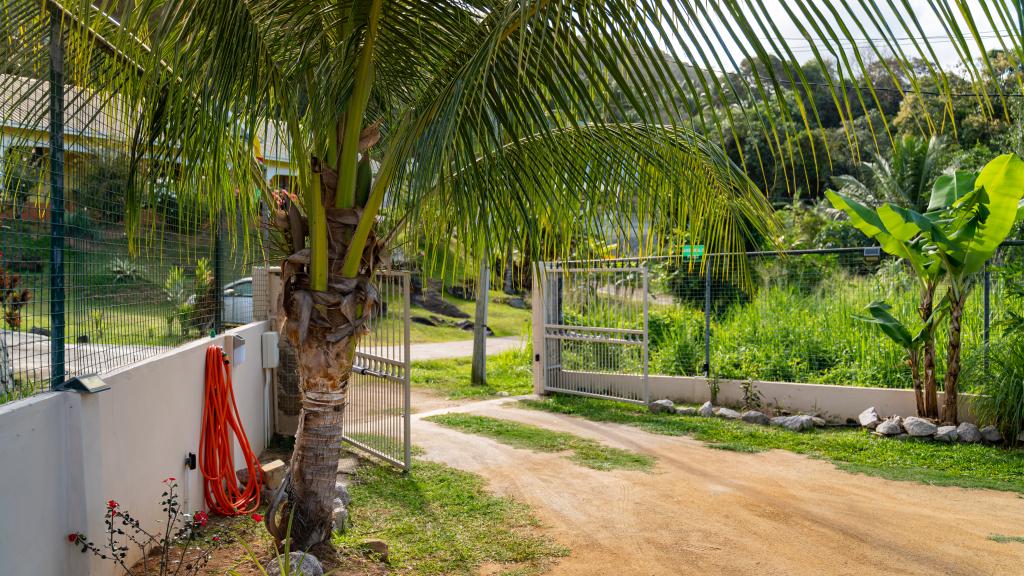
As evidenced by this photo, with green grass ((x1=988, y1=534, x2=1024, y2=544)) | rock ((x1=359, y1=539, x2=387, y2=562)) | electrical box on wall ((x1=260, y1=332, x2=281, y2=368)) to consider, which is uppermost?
electrical box on wall ((x1=260, y1=332, x2=281, y2=368))

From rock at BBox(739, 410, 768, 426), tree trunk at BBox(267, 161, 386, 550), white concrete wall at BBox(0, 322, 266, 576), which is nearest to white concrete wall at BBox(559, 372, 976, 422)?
rock at BBox(739, 410, 768, 426)

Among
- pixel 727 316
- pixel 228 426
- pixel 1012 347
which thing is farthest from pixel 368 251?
pixel 727 316

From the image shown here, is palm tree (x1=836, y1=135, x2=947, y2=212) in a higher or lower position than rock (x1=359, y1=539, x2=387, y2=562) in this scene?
higher

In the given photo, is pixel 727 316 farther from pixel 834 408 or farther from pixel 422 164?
pixel 422 164

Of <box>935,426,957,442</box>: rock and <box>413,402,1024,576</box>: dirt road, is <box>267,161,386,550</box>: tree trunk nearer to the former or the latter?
<box>413,402,1024,576</box>: dirt road

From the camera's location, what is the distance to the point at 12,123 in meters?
3.46

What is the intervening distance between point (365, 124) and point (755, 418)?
6692mm

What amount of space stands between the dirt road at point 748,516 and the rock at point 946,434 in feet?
5.76

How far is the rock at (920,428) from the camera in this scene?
27.1ft

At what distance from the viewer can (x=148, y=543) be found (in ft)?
13.8

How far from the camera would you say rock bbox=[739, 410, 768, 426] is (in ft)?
30.8

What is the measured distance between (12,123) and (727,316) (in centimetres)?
990

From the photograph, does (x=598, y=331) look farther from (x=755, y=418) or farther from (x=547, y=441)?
(x=547, y=441)

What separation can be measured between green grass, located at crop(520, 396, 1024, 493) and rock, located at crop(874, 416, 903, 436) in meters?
0.15
